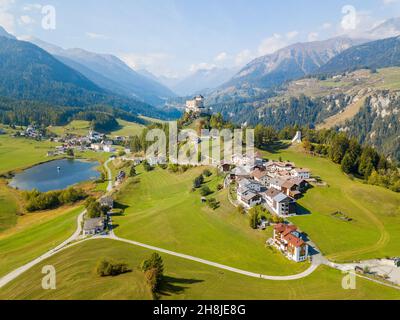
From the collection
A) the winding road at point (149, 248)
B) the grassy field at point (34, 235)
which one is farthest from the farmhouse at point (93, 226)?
the grassy field at point (34, 235)

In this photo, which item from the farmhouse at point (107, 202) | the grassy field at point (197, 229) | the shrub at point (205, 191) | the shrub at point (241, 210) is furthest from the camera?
the farmhouse at point (107, 202)

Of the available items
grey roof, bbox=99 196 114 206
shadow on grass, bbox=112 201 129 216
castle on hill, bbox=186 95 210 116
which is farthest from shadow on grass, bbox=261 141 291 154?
grey roof, bbox=99 196 114 206

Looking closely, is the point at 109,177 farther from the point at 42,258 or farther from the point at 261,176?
the point at 42,258

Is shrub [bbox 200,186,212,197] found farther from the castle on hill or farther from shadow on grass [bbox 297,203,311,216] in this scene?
the castle on hill

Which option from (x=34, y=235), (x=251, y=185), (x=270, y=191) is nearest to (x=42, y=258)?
(x=34, y=235)

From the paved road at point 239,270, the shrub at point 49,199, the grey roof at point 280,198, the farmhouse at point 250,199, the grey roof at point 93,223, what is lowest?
the shrub at point 49,199

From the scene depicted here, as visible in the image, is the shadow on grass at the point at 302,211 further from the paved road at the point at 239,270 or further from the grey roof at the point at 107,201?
the grey roof at the point at 107,201
